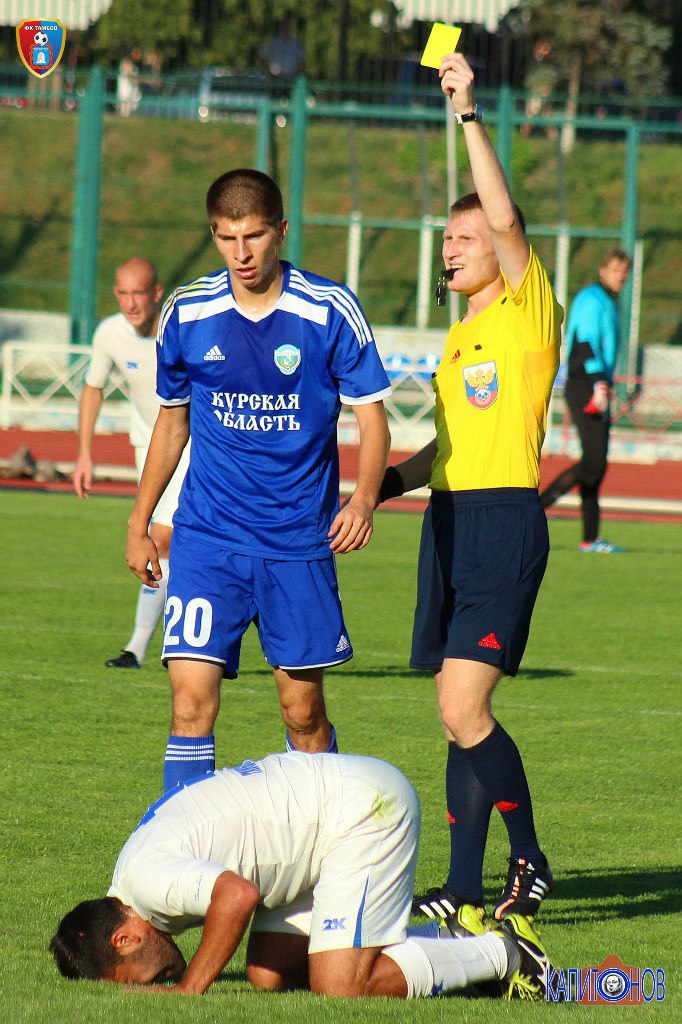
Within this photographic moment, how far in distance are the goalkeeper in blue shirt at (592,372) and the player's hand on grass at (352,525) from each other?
850cm

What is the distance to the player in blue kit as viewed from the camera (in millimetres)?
5176

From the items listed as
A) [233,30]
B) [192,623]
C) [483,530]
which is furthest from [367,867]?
[233,30]

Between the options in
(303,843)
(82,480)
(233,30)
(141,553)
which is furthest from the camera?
(233,30)

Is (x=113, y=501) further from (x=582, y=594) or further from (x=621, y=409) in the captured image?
(x=621, y=409)

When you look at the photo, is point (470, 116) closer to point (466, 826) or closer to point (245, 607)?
point (245, 607)

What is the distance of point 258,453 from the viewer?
17.3ft

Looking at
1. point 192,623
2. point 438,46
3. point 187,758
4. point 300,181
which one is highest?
point 300,181

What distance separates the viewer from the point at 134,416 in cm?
884

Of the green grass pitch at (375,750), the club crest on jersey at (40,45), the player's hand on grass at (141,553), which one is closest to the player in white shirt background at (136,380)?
the green grass pitch at (375,750)

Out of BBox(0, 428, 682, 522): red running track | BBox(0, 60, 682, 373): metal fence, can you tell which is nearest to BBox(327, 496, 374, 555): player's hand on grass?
Answer: BBox(0, 428, 682, 522): red running track

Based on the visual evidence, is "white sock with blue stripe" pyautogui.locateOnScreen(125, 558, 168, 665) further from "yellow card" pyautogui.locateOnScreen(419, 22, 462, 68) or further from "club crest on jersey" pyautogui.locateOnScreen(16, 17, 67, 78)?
"club crest on jersey" pyautogui.locateOnScreen(16, 17, 67, 78)

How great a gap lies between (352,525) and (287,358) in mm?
604

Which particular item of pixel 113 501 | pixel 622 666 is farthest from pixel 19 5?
pixel 622 666

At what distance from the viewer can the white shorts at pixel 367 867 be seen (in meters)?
4.20
